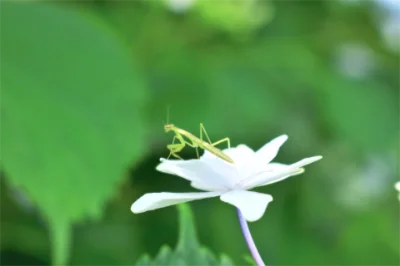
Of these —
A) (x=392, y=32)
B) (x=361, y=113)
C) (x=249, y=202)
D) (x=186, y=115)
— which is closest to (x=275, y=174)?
(x=249, y=202)

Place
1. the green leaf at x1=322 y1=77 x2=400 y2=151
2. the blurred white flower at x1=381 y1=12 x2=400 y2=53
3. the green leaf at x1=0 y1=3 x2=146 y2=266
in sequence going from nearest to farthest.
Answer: the green leaf at x1=0 y1=3 x2=146 y2=266 → the green leaf at x1=322 y1=77 x2=400 y2=151 → the blurred white flower at x1=381 y1=12 x2=400 y2=53

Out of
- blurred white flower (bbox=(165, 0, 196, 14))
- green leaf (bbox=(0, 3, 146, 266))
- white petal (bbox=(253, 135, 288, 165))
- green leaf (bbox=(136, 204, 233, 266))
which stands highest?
blurred white flower (bbox=(165, 0, 196, 14))

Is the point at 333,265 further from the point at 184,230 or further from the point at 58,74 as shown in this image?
the point at 184,230

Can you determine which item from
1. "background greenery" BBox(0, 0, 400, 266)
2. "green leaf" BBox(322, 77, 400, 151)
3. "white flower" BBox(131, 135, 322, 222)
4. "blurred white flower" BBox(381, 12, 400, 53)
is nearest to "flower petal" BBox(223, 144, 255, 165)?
"white flower" BBox(131, 135, 322, 222)

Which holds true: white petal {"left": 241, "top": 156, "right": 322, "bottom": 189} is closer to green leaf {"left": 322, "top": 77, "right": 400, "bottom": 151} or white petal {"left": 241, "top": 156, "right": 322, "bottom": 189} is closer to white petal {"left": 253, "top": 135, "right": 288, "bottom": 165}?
white petal {"left": 253, "top": 135, "right": 288, "bottom": 165}

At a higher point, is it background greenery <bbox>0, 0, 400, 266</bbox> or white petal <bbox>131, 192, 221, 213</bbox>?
background greenery <bbox>0, 0, 400, 266</bbox>

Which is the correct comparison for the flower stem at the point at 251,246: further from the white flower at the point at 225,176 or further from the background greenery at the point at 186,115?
the background greenery at the point at 186,115

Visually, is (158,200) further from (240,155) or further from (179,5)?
(179,5)

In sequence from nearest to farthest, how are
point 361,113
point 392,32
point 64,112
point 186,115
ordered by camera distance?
point 64,112, point 186,115, point 361,113, point 392,32
